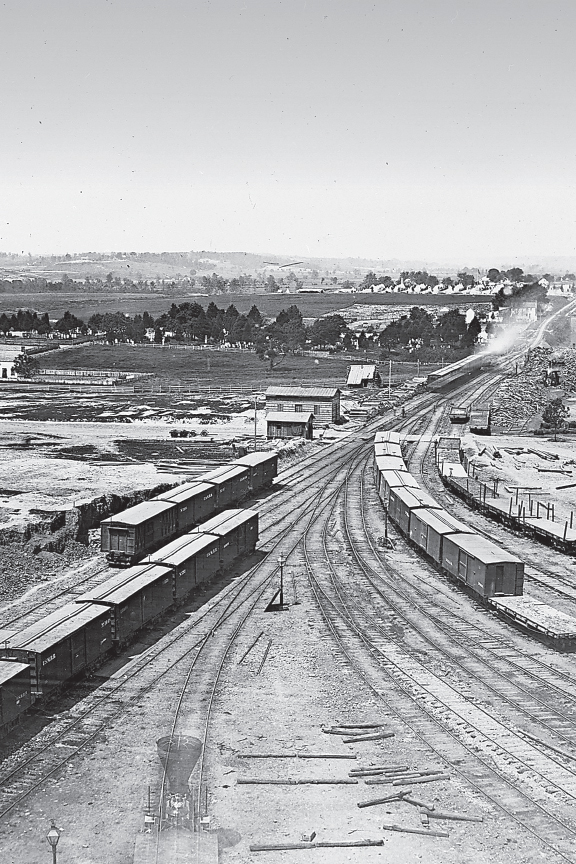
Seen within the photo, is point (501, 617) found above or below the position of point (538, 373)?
below

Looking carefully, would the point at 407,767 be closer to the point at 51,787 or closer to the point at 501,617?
the point at 51,787

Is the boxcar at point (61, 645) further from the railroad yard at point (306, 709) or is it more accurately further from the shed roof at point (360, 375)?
the shed roof at point (360, 375)

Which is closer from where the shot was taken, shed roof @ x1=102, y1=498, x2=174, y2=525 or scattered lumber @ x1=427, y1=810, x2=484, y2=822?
scattered lumber @ x1=427, y1=810, x2=484, y2=822

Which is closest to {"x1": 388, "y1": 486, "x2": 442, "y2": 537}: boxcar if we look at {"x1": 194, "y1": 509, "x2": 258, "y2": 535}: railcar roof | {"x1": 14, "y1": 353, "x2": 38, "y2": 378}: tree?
{"x1": 194, "y1": 509, "x2": 258, "y2": 535}: railcar roof

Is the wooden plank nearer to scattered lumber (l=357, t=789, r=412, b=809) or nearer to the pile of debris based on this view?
scattered lumber (l=357, t=789, r=412, b=809)

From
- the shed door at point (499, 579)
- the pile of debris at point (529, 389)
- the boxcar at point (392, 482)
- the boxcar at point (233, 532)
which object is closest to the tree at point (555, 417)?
the pile of debris at point (529, 389)

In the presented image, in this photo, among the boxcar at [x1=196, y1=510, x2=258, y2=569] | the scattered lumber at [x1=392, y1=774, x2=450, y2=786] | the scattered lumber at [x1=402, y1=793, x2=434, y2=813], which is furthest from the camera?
the boxcar at [x1=196, y1=510, x2=258, y2=569]

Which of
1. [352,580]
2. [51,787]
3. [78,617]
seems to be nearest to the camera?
[51,787]

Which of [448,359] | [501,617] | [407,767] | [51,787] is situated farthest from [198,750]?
[448,359]

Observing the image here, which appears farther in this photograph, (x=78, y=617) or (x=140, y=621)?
(x=140, y=621)

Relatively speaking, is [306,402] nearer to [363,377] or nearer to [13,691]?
[363,377]
